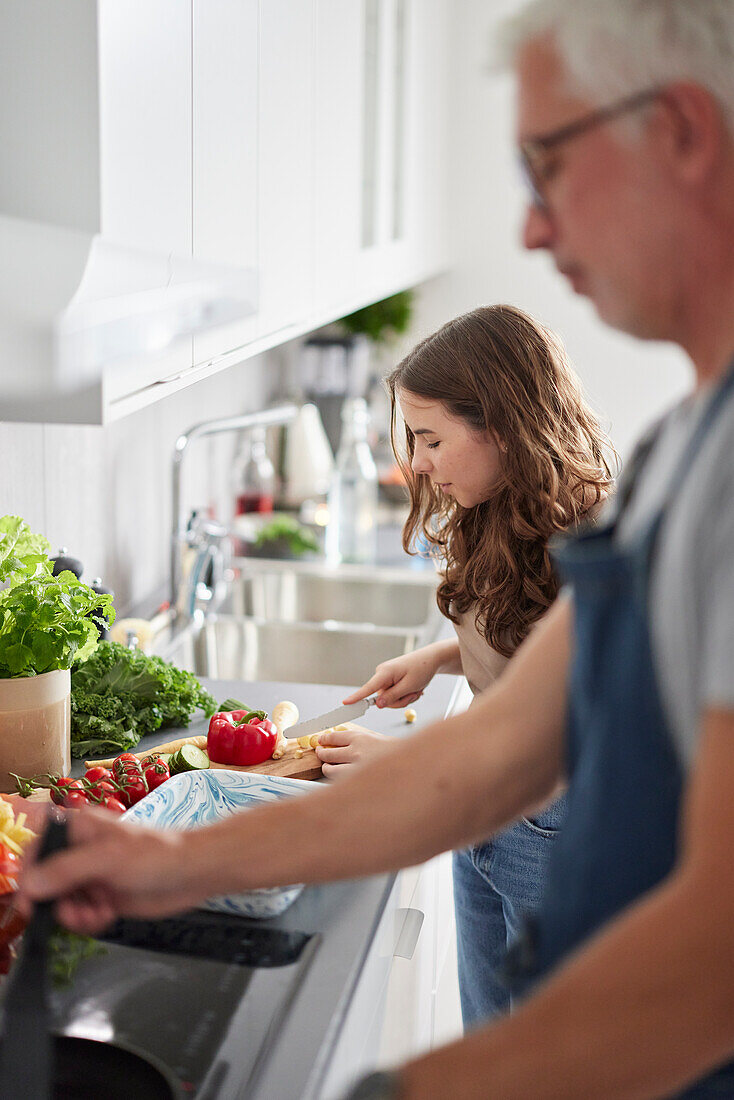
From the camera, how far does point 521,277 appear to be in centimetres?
359

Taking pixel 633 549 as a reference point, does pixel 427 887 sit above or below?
below

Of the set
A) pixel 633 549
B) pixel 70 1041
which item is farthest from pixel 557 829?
pixel 633 549

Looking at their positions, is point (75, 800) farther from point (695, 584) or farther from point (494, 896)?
point (695, 584)

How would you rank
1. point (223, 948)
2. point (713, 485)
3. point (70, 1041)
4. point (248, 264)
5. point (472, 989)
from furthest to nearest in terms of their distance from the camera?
point (472, 989)
point (248, 264)
point (223, 948)
point (70, 1041)
point (713, 485)

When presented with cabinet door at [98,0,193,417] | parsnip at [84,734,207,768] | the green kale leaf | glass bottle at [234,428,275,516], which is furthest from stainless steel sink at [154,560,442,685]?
cabinet door at [98,0,193,417]

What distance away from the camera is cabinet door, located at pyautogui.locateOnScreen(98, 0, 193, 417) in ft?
3.26

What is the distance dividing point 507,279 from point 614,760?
3.20 meters

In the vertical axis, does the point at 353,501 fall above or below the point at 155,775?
above

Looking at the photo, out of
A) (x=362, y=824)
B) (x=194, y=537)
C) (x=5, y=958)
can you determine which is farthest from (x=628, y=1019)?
(x=194, y=537)

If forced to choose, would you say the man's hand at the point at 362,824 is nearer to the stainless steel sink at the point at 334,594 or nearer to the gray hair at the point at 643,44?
the gray hair at the point at 643,44

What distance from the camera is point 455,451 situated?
1495mm

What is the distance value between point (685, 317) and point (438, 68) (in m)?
2.85

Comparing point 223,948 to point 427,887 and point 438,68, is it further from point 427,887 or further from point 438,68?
point 438,68

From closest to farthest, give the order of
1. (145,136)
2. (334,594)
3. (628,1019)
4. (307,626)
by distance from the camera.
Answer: (628,1019) < (145,136) < (307,626) < (334,594)
